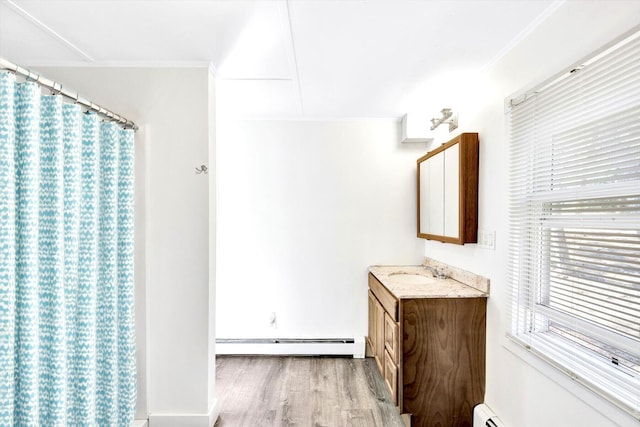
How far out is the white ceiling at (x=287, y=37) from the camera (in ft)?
5.32

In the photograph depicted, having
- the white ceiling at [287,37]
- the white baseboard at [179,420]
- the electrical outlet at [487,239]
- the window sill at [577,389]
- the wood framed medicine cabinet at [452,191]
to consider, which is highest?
the white ceiling at [287,37]

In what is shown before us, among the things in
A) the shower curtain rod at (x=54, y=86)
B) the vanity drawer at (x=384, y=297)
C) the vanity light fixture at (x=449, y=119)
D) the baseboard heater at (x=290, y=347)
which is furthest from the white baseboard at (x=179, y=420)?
the vanity light fixture at (x=449, y=119)

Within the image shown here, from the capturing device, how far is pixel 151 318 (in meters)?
2.21

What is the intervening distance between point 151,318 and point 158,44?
5.34 feet

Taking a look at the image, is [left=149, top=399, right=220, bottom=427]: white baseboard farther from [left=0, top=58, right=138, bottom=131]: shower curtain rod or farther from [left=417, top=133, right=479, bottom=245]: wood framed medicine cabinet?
[left=417, top=133, right=479, bottom=245]: wood framed medicine cabinet

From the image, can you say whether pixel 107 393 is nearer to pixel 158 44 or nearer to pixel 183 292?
pixel 183 292

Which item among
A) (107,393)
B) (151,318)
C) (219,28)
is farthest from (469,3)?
(107,393)

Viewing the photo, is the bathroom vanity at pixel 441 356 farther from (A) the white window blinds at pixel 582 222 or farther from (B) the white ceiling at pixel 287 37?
(B) the white ceiling at pixel 287 37

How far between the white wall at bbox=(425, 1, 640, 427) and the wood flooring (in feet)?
2.69

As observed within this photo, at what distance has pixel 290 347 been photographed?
333 cm

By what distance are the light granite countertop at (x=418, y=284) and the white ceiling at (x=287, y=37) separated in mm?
1419

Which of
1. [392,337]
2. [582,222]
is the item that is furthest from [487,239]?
[392,337]

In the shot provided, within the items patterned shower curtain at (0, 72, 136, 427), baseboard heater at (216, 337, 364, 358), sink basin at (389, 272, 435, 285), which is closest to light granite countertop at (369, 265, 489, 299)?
sink basin at (389, 272, 435, 285)

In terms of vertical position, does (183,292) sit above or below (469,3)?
below
